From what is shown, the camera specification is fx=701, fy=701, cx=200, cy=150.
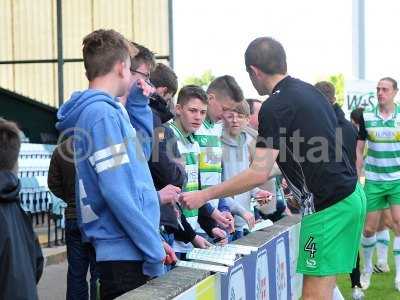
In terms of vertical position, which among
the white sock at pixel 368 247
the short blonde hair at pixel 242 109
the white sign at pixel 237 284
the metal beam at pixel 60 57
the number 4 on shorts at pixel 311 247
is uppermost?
the metal beam at pixel 60 57

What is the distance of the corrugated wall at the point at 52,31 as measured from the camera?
1587 cm

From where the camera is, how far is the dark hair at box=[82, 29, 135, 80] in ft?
10.4

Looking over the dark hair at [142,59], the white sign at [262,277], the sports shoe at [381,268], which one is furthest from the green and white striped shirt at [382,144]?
the dark hair at [142,59]

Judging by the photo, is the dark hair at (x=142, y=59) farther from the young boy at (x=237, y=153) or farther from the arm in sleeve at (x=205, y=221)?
the young boy at (x=237, y=153)

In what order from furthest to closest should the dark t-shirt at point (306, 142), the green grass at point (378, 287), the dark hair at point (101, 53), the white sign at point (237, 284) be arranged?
the green grass at point (378, 287), the dark t-shirt at point (306, 142), the white sign at point (237, 284), the dark hair at point (101, 53)

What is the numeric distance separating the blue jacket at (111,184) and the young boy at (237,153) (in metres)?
2.14

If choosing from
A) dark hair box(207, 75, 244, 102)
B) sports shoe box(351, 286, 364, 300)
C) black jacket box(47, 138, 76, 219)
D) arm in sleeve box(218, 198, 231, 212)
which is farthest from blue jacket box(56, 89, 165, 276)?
sports shoe box(351, 286, 364, 300)

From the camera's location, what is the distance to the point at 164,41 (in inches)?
600

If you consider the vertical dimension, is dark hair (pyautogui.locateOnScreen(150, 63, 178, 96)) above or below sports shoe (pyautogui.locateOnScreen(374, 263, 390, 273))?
above

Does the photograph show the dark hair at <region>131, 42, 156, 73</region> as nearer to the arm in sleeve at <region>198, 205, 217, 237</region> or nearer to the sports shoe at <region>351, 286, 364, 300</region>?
the arm in sleeve at <region>198, 205, 217, 237</region>

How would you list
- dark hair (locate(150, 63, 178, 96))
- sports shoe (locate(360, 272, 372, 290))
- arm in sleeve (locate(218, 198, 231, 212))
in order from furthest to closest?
sports shoe (locate(360, 272, 372, 290)) → arm in sleeve (locate(218, 198, 231, 212)) → dark hair (locate(150, 63, 178, 96))

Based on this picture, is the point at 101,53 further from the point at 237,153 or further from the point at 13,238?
the point at 237,153

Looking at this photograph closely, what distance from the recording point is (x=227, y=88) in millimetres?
5105

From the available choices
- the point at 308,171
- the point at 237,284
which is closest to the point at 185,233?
the point at 237,284
